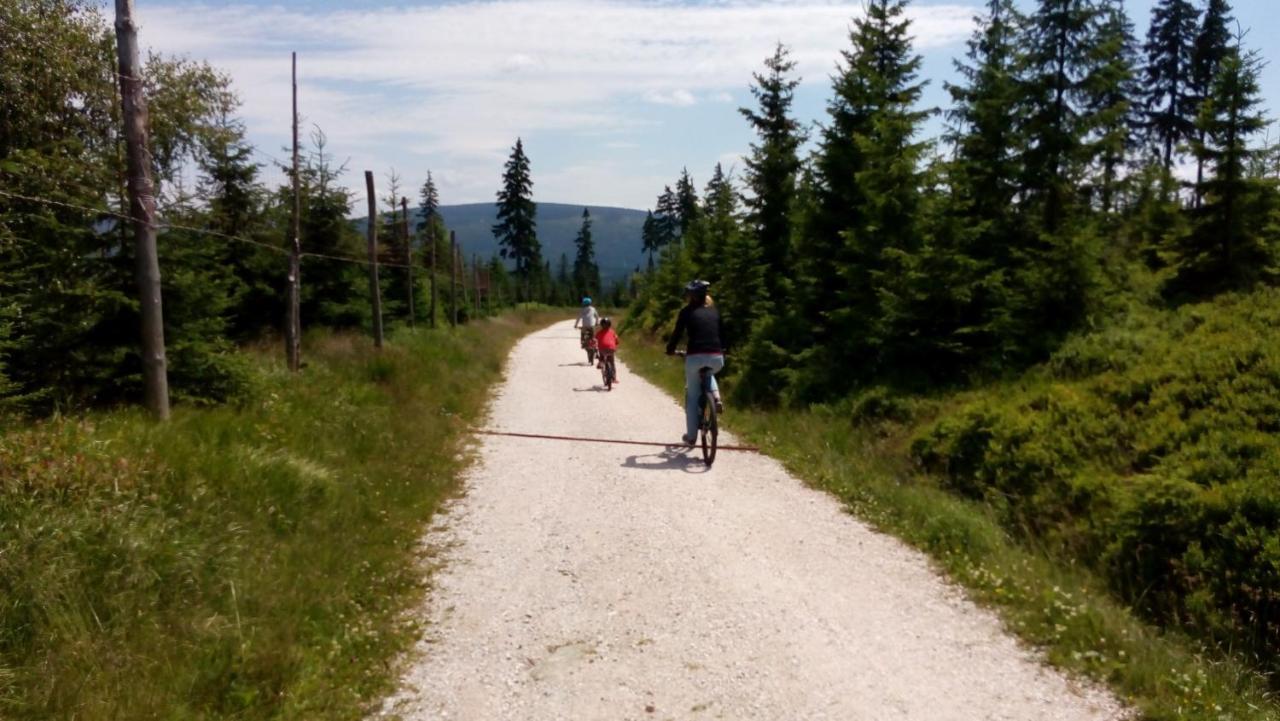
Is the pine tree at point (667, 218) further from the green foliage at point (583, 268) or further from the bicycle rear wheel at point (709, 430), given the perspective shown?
the bicycle rear wheel at point (709, 430)

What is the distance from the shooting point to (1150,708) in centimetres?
378

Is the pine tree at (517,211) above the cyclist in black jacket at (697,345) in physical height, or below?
above

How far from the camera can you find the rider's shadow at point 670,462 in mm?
9492

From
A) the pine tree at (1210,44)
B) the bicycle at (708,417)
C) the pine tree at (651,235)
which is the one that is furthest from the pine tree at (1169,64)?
the pine tree at (651,235)

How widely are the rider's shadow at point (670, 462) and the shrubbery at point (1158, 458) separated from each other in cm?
296

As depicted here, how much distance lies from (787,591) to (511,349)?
1122 inches

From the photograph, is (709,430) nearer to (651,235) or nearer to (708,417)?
(708,417)

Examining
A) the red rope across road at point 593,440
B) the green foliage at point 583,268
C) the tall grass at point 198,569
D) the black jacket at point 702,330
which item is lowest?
the red rope across road at point 593,440

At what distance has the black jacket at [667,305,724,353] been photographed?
9.79 meters

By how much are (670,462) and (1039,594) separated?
5.22m

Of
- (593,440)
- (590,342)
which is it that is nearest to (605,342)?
(590,342)

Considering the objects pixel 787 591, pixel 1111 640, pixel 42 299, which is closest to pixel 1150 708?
pixel 1111 640

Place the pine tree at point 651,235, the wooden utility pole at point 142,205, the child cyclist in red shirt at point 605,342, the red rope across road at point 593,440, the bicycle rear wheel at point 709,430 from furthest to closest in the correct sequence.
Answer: the pine tree at point 651,235 → the child cyclist in red shirt at point 605,342 → the red rope across road at point 593,440 → the bicycle rear wheel at point 709,430 → the wooden utility pole at point 142,205

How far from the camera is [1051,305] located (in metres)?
11.4
